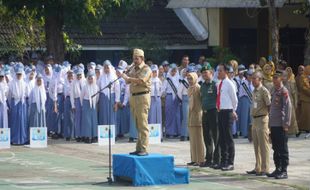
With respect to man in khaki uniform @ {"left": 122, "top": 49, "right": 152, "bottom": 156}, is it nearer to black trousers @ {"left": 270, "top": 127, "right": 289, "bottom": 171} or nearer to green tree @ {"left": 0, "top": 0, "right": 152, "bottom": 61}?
black trousers @ {"left": 270, "top": 127, "right": 289, "bottom": 171}

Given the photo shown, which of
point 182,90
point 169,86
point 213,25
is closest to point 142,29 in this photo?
point 213,25

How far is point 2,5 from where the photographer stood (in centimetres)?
3334

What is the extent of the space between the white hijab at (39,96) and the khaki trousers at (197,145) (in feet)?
20.3

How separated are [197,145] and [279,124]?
2659 mm

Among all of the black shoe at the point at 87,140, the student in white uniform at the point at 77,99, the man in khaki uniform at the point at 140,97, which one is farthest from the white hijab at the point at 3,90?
the man in khaki uniform at the point at 140,97

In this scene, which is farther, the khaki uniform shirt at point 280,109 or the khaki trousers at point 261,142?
the khaki trousers at point 261,142

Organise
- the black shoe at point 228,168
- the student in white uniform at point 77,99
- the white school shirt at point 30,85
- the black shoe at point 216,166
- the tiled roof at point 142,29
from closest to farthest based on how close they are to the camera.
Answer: the black shoe at point 228,168 → the black shoe at point 216,166 → the white school shirt at point 30,85 → the student in white uniform at point 77,99 → the tiled roof at point 142,29

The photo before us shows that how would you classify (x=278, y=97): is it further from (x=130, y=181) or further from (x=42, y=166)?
(x=42, y=166)

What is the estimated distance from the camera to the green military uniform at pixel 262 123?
21094 mm

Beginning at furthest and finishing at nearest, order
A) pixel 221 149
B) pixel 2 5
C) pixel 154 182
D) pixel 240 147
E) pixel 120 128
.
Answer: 1. pixel 2 5
2. pixel 120 128
3. pixel 240 147
4. pixel 221 149
5. pixel 154 182

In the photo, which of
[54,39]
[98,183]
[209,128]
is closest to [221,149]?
[209,128]

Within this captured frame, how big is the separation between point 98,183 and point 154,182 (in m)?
1.10

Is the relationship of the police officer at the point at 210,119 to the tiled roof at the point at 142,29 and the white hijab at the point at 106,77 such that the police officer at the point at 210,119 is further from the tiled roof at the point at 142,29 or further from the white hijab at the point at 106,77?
the tiled roof at the point at 142,29

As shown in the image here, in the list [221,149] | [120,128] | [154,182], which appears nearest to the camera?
[154,182]
